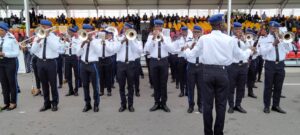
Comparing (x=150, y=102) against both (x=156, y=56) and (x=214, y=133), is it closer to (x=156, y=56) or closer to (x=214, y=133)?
(x=156, y=56)

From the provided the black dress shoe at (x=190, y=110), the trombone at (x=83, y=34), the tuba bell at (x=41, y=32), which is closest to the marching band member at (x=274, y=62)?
the black dress shoe at (x=190, y=110)

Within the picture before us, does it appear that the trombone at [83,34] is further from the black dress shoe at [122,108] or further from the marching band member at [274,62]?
the marching band member at [274,62]

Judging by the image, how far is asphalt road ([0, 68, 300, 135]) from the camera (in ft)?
17.4

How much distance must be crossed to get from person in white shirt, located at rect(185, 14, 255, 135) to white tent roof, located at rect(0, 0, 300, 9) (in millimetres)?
12343

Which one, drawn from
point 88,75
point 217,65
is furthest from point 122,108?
point 217,65

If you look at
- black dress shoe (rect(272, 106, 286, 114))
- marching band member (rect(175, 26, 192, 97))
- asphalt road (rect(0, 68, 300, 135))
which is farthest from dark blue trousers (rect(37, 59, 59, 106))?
black dress shoe (rect(272, 106, 286, 114))

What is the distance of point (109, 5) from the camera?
1659 cm

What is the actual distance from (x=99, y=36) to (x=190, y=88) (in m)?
2.53

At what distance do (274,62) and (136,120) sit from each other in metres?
3.36

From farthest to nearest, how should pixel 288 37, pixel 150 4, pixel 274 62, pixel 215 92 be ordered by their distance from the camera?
pixel 150 4 → pixel 274 62 → pixel 288 37 → pixel 215 92

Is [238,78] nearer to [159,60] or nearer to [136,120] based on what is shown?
[159,60]

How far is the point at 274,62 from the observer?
20.6ft

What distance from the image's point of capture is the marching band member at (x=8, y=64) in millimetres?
6559

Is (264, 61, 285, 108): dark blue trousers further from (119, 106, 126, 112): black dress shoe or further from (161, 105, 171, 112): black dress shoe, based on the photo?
(119, 106, 126, 112): black dress shoe
